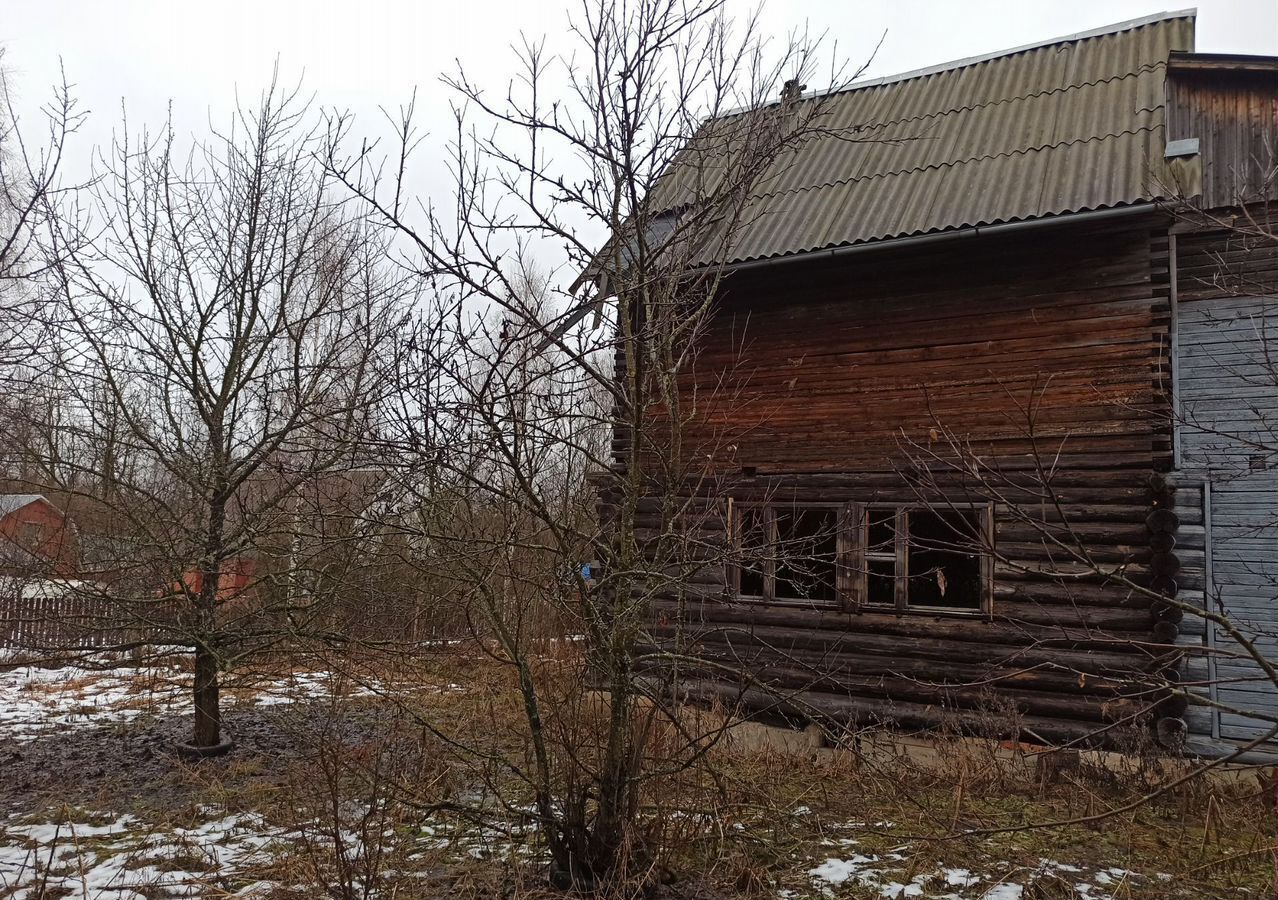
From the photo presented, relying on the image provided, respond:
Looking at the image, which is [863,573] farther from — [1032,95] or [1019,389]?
[1032,95]

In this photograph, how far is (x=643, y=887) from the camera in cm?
430

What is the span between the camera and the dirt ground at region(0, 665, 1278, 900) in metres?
4.45

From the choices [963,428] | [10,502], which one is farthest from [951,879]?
[10,502]

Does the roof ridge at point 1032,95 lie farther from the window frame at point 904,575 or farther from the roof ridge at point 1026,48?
the window frame at point 904,575

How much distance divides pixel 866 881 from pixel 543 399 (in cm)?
318

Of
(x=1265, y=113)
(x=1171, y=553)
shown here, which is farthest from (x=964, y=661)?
(x=1265, y=113)

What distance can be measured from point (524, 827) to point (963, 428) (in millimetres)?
5838

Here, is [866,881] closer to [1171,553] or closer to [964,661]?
[964,661]

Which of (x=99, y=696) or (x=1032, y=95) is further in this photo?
(x=99, y=696)

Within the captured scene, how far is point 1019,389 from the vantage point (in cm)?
827

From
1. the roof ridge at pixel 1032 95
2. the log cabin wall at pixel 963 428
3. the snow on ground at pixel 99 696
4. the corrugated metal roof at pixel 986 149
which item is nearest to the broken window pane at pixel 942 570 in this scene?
the log cabin wall at pixel 963 428

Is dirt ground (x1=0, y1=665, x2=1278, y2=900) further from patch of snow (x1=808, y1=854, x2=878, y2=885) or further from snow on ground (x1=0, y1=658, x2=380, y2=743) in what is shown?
snow on ground (x1=0, y1=658, x2=380, y2=743)

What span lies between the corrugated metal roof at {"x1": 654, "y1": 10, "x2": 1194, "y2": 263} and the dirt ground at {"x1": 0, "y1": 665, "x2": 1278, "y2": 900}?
16.2ft

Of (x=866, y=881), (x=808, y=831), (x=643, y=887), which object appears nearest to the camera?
(x=643, y=887)
